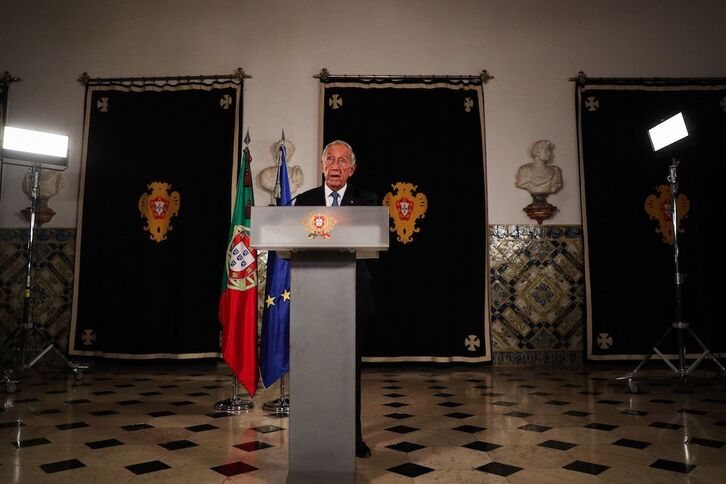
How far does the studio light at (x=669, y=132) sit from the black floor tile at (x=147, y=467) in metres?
4.79

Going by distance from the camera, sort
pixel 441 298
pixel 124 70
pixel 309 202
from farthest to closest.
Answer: pixel 124 70
pixel 441 298
pixel 309 202

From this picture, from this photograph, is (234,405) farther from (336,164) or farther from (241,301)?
(336,164)

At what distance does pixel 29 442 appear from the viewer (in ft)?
8.99

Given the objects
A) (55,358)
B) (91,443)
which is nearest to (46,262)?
(55,358)

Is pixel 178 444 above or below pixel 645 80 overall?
below

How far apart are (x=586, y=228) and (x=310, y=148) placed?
330 centimetres

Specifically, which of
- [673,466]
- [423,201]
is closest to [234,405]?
[673,466]

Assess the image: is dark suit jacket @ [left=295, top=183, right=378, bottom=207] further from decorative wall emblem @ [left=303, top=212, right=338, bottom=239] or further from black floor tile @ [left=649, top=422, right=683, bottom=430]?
black floor tile @ [left=649, top=422, right=683, bottom=430]

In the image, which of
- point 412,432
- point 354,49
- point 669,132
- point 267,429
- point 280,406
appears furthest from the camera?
point 354,49

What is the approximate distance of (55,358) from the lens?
5668 millimetres

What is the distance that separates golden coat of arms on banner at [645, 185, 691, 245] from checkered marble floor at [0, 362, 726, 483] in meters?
1.68

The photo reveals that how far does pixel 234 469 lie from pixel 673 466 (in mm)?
2032

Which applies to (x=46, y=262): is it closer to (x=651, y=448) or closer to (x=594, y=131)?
(x=651, y=448)

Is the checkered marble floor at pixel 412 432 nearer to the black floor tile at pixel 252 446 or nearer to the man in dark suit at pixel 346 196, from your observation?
the black floor tile at pixel 252 446
